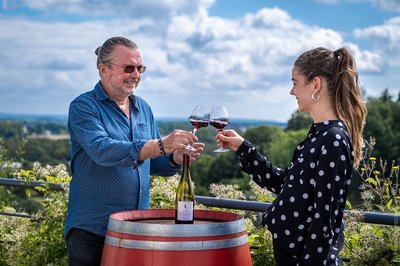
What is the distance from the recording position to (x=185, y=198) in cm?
416

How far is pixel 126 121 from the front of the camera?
168 inches

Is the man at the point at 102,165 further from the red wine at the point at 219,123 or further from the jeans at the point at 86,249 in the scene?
the red wine at the point at 219,123

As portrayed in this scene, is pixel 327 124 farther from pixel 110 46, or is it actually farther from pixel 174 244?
pixel 110 46

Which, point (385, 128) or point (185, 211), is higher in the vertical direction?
point (385, 128)

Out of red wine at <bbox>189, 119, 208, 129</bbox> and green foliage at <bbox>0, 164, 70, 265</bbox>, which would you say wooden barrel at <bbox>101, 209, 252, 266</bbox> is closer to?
red wine at <bbox>189, 119, 208, 129</bbox>

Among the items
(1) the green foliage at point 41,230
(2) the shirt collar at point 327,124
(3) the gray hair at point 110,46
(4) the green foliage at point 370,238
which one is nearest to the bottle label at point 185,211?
(2) the shirt collar at point 327,124

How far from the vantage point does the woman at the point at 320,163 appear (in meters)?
3.47

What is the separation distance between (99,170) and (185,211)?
53cm

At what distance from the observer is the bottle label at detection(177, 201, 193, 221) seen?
3.93 metres

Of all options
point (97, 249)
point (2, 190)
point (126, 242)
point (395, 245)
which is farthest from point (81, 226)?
point (2, 190)

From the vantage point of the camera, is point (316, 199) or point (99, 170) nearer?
point (316, 199)

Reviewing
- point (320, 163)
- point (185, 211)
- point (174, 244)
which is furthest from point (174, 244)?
point (320, 163)

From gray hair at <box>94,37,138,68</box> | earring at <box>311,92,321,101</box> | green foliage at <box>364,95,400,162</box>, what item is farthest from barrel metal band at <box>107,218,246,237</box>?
green foliage at <box>364,95,400,162</box>

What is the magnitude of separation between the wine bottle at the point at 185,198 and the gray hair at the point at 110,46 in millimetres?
657
